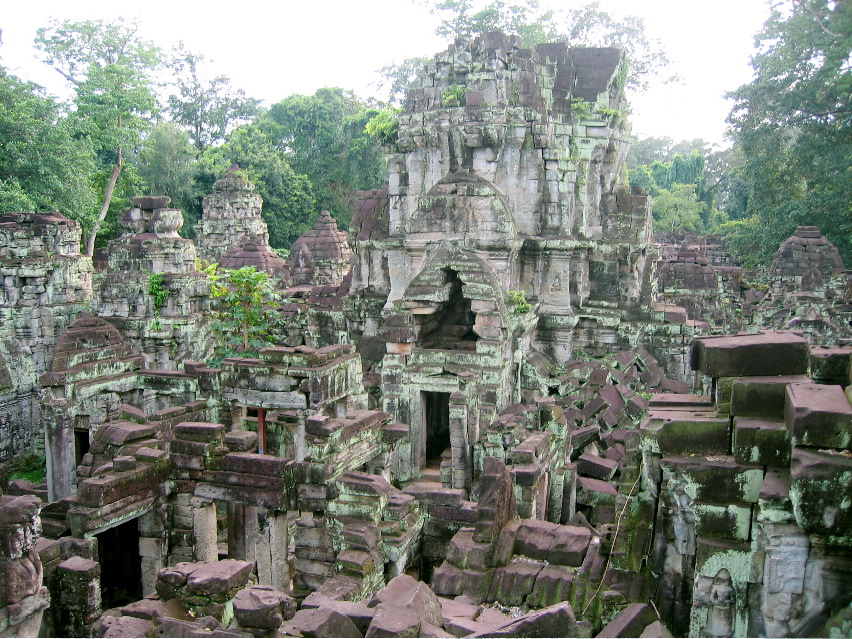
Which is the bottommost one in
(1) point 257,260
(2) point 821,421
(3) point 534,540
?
(3) point 534,540

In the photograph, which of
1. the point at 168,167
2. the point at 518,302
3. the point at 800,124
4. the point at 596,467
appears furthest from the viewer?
the point at 168,167

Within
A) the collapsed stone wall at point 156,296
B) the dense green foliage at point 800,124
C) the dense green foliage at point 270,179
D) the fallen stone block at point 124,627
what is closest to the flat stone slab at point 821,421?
the fallen stone block at point 124,627

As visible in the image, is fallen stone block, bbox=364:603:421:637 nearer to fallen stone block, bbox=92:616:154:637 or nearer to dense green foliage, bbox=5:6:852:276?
fallen stone block, bbox=92:616:154:637

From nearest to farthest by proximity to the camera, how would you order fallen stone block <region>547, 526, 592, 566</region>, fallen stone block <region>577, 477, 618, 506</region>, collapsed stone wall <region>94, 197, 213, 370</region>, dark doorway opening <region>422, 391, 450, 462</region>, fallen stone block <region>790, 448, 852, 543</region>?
fallen stone block <region>790, 448, 852, 543</region> → fallen stone block <region>547, 526, 592, 566</region> → fallen stone block <region>577, 477, 618, 506</region> → dark doorway opening <region>422, 391, 450, 462</region> → collapsed stone wall <region>94, 197, 213, 370</region>

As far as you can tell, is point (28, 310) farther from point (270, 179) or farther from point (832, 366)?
point (270, 179)

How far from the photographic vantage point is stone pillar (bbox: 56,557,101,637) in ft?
22.5

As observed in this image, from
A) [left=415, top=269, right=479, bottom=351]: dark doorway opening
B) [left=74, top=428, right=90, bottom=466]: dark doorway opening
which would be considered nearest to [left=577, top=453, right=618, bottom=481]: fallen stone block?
[left=415, top=269, right=479, bottom=351]: dark doorway opening

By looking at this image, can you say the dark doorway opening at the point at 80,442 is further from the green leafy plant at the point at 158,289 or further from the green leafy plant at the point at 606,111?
the green leafy plant at the point at 606,111

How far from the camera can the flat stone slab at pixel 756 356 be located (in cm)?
498

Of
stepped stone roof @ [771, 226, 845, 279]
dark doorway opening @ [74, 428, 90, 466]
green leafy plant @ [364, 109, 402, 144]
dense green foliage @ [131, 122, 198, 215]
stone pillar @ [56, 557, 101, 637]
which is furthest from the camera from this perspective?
dense green foliage @ [131, 122, 198, 215]

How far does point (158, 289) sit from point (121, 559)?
8.26 metres

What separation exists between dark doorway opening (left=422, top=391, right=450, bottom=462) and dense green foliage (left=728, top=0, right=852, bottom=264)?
61.8 feet

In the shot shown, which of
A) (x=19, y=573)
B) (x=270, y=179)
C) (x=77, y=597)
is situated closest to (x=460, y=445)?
(x=77, y=597)

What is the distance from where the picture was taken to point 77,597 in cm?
686
